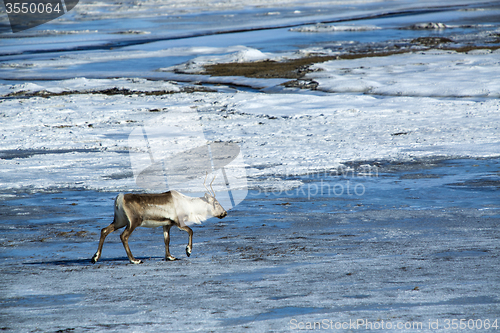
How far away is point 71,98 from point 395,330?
18041mm

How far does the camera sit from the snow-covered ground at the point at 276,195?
5.33 m

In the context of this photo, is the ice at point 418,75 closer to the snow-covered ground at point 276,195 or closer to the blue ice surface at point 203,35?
the snow-covered ground at point 276,195

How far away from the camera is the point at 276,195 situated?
1041cm

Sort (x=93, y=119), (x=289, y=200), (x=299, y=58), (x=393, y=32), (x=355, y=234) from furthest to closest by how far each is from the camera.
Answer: (x=393, y=32) → (x=299, y=58) → (x=93, y=119) → (x=289, y=200) → (x=355, y=234)

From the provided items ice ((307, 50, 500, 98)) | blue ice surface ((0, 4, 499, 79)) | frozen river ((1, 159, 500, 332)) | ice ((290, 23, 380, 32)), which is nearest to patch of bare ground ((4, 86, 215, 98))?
blue ice surface ((0, 4, 499, 79))

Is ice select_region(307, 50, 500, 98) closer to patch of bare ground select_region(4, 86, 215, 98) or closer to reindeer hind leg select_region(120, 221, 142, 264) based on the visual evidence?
patch of bare ground select_region(4, 86, 215, 98)

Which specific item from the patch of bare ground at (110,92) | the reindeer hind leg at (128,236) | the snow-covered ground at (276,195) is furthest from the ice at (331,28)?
the reindeer hind leg at (128,236)

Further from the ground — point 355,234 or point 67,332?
point 67,332

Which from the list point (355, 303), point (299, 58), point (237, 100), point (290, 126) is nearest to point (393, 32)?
point (299, 58)

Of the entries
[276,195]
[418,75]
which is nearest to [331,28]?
[418,75]

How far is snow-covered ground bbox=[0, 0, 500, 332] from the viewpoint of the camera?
5332 mm

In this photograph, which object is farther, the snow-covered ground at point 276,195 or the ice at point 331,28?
the ice at point 331,28

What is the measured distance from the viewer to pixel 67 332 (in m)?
4.75

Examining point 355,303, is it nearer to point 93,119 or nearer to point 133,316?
point 133,316
